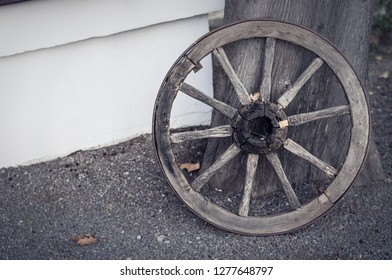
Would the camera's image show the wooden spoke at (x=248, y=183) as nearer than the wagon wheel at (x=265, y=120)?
No

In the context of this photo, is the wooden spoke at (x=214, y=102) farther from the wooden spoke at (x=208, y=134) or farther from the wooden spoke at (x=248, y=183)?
the wooden spoke at (x=248, y=183)

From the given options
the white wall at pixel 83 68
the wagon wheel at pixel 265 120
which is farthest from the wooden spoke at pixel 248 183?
the white wall at pixel 83 68

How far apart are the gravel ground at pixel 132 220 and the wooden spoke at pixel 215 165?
24 centimetres

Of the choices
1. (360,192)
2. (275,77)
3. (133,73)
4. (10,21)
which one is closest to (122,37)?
(133,73)

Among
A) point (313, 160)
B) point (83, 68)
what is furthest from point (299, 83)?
point (83, 68)

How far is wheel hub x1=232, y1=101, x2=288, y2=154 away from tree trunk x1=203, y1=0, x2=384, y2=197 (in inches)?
7.3

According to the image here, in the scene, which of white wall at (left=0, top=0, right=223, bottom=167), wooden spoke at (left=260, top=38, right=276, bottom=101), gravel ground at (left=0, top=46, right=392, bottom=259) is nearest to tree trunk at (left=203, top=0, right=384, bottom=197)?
wooden spoke at (left=260, top=38, right=276, bottom=101)

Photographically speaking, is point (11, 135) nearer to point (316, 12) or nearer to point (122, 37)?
point (122, 37)

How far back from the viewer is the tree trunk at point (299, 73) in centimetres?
430

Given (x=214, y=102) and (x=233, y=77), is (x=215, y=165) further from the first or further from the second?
(x=233, y=77)

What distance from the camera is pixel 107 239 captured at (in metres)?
4.32

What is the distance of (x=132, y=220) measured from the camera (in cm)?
446

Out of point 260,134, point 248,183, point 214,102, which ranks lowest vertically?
point 248,183

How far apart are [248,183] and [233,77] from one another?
58 centimetres
